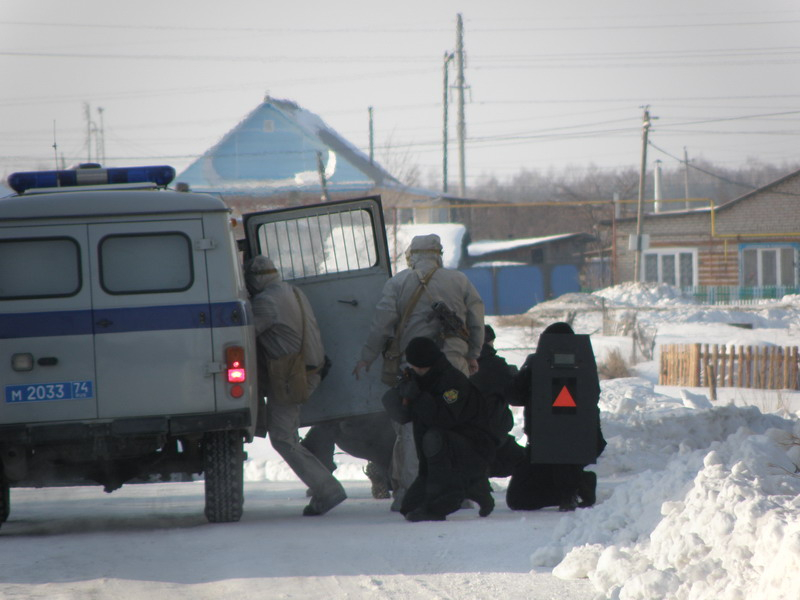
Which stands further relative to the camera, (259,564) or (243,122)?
(243,122)

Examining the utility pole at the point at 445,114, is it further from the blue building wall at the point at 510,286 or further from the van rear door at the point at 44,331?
the van rear door at the point at 44,331

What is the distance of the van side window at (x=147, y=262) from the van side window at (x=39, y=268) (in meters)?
0.21

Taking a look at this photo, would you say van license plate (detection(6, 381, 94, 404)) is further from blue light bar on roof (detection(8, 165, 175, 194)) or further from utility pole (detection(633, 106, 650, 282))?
utility pole (detection(633, 106, 650, 282))

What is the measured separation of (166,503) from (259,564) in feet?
15.4

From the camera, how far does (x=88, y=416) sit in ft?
23.6

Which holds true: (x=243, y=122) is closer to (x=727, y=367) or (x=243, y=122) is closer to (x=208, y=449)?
(x=727, y=367)

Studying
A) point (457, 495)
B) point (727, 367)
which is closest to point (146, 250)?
point (457, 495)

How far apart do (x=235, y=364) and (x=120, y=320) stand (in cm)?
83

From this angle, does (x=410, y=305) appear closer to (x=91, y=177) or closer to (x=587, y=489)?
(x=587, y=489)

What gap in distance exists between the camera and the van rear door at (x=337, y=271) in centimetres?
921

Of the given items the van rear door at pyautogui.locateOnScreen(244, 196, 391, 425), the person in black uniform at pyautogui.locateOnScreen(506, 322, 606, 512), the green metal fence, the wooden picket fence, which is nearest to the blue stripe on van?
the van rear door at pyautogui.locateOnScreen(244, 196, 391, 425)

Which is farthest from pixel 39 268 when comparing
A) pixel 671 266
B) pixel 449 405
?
pixel 671 266

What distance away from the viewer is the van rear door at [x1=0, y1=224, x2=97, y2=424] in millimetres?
7145

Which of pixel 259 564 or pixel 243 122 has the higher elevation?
pixel 243 122
